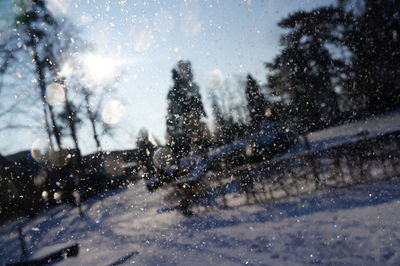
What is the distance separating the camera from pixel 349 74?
28.0 metres

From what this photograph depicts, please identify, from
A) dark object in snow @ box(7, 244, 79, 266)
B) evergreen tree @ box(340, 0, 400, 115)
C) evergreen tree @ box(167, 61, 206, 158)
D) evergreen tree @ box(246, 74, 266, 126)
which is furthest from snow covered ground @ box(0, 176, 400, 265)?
evergreen tree @ box(246, 74, 266, 126)

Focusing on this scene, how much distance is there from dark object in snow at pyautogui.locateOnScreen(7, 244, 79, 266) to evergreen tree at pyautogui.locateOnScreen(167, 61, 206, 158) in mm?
30671

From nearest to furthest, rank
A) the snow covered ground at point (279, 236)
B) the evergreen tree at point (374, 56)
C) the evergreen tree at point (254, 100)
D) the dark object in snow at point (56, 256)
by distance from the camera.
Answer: the snow covered ground at point (279, 236)
the dark object in snow at point (56, 256)
the evergreen tree at point (374, 56)
the evergreen tree at point (254, 100)

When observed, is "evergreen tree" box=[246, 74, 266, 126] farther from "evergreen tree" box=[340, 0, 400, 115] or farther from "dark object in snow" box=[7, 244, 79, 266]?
"dark object in snow" box=[7, 244, 79, 266]

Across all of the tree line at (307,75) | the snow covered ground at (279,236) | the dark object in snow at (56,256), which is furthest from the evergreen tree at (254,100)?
the dark object in snow at (56,256)

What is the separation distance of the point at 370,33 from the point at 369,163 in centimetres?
1996

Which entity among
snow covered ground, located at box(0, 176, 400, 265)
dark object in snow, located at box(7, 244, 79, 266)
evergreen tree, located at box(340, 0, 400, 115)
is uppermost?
evergreen tree, located at box(340, 0, 400, 115)

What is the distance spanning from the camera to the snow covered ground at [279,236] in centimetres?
481

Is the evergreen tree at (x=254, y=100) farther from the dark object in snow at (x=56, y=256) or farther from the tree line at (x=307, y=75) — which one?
the dark object in snow at (x=56, y=256)

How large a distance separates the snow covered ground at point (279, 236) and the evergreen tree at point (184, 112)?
29939mm

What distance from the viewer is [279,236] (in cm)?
612

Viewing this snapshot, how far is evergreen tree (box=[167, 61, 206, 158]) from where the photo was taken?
134 feet

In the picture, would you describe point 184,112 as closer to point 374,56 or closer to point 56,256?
point 374,56

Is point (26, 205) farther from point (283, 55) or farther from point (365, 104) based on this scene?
point (365, 104)
